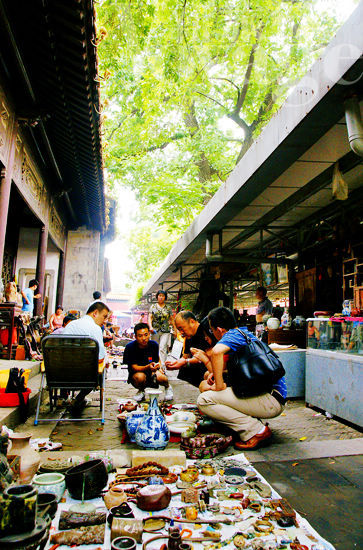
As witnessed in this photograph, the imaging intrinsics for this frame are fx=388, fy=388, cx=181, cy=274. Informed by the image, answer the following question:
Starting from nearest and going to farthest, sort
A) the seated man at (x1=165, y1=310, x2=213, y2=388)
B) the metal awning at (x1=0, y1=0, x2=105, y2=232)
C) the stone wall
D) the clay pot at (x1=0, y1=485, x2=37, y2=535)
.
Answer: the clay pot at (x1=0, y1=485, x2=37, y2=535) < the metal awning at (x1=0, y1=0, x2=105, y2=232) < the seated man at (x1=165, y1=310, x2=213, y2=388) < the stone wall

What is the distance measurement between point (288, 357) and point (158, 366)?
2.22m

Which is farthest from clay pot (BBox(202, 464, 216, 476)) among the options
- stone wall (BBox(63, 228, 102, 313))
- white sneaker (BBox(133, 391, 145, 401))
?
stone wall (BBox(63, 228, 102, 313))

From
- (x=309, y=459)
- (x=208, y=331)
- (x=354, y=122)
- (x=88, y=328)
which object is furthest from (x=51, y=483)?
(x=354, y=122)

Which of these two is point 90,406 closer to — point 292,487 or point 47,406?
point 47,406

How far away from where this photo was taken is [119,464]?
3.47m

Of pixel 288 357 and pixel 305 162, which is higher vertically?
pixel 305 162

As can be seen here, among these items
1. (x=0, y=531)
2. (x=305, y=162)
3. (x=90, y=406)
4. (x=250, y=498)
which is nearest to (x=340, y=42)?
(x=305, y=162)

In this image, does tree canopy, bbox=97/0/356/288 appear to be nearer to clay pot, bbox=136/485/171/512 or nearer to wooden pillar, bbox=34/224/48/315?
wooden pillar, bbox=34/224/48/315

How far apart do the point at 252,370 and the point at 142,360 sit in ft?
7.44

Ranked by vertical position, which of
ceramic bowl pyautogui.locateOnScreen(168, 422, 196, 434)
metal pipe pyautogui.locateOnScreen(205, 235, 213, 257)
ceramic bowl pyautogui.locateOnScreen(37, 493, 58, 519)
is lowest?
ceramic bowl pyautogui.locateOnScreen(168, 422, 196, 434)

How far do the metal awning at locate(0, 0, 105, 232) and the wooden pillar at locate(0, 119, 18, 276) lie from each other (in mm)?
262

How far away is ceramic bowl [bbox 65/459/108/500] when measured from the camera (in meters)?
2.76

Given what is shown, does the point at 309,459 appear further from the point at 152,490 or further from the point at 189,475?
the point at 152,490

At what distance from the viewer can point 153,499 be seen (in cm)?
265
